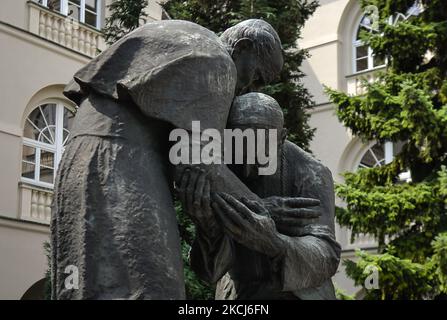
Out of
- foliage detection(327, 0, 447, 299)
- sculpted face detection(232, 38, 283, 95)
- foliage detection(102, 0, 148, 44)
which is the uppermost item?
foliage detection(102, 0, 148, 44)

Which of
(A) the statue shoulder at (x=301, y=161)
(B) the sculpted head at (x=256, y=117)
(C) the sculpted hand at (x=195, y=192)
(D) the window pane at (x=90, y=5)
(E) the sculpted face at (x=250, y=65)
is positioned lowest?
(C) the sculpted hand at (x=195, y=192)

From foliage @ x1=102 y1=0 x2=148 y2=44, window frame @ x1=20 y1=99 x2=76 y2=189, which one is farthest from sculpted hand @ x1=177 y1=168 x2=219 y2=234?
window frame @ x1=20 y1=99 x2=76 y2=189

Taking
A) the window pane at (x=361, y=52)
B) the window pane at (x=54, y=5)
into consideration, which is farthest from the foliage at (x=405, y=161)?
the window pane at (x=361, y=52)

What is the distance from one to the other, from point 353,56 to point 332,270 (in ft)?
65.9

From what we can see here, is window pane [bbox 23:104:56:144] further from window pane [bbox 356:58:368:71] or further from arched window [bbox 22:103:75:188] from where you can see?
window pane [bbox 356:58:368:71]

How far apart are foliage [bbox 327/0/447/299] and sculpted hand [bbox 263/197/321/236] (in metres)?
9.53

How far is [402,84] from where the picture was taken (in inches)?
542

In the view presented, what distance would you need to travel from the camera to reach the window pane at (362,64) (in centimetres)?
2305

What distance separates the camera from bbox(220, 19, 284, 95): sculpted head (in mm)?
3838

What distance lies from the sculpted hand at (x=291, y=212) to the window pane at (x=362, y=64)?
1970cm

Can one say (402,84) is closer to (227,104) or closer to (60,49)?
(60,49)

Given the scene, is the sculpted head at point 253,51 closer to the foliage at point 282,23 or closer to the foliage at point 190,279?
the foliage at point 190,279

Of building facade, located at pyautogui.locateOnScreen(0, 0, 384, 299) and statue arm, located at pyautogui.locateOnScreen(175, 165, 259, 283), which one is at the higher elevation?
building facade, located at pyautogui.locateOnScreen(0, 0, 384, 299)
